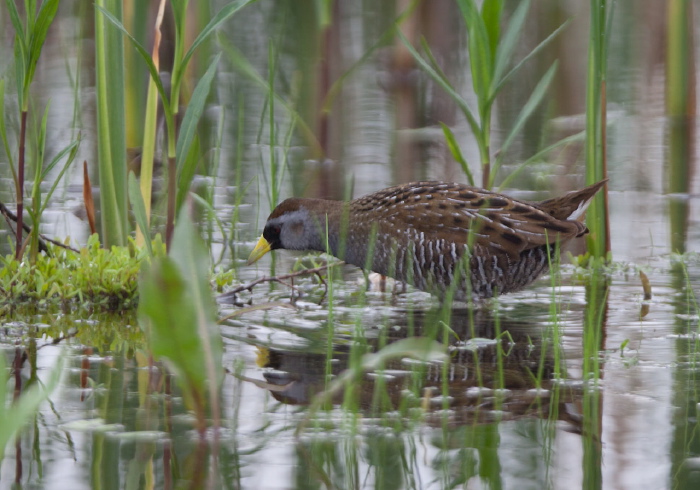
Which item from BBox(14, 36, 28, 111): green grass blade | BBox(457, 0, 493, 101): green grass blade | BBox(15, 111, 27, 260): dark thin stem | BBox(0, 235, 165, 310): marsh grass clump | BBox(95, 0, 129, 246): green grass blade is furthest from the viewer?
BBox(457, 0, 493, 101): green grass blade

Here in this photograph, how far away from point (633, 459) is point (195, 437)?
46.4 inches

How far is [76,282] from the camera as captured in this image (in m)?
4.46

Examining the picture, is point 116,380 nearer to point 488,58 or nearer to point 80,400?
point 80,400

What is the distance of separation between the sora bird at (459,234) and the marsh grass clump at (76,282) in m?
0.95

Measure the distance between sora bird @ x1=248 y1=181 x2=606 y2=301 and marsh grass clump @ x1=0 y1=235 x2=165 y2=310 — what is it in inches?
37.4

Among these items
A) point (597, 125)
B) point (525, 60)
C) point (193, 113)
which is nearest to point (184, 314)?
point (193, 113)

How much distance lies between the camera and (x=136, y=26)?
21.6 ft

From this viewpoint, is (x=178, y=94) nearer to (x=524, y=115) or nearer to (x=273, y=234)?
(x=273, y=234)

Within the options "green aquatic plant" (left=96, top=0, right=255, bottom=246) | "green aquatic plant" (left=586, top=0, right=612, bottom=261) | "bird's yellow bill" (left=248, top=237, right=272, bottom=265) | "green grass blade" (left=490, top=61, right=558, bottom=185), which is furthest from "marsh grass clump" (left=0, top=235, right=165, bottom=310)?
"green aquatic plant" (left=586, top=0, right=612, bottom=261)

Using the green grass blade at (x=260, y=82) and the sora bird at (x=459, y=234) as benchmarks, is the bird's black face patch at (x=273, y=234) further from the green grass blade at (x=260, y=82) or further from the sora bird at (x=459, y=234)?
the green grass blade at (x=260, y=82)

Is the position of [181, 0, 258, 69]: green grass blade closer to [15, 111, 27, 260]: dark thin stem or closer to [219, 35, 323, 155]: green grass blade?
[15, 111, 27, 260]: dark thin stem

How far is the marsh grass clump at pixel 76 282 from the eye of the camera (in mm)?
4406

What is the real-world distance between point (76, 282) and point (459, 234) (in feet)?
5.47

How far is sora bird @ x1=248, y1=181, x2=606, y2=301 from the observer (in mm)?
4758
